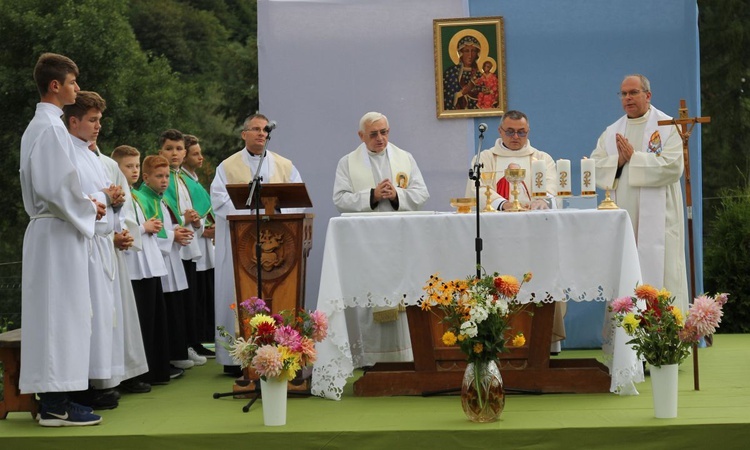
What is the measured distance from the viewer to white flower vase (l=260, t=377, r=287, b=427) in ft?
20.7

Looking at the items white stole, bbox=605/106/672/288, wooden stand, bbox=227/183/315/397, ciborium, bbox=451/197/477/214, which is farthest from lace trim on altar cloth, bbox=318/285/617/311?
white stole, bbox=605/106/672/288

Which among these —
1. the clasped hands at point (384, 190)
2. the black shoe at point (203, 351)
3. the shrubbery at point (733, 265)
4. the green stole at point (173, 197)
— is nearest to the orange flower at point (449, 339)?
the clasped hands at point (384, 190)

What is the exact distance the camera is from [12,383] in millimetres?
6852

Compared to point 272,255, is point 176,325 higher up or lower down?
lower down

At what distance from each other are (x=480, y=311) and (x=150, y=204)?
3.41 meters

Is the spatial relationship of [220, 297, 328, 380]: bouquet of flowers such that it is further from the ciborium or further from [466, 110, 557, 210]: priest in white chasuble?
[466, 110, 557, 210]: priest in white chasuble

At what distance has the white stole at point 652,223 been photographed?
27.7 feet

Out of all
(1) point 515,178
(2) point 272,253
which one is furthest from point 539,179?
(2) point 272,253

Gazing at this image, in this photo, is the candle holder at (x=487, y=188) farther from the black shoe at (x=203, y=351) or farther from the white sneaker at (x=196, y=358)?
the black shoe at (x=203, y=351)

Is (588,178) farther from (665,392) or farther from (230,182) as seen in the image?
(230,182)

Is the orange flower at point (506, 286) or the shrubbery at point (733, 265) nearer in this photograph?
the orange flower at point (506, 286)

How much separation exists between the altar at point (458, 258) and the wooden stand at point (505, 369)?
180mm

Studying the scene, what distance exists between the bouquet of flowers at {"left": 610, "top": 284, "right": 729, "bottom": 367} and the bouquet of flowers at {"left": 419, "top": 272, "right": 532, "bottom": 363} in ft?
2.12

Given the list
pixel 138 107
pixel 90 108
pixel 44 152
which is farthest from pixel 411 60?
pixel 138 107
